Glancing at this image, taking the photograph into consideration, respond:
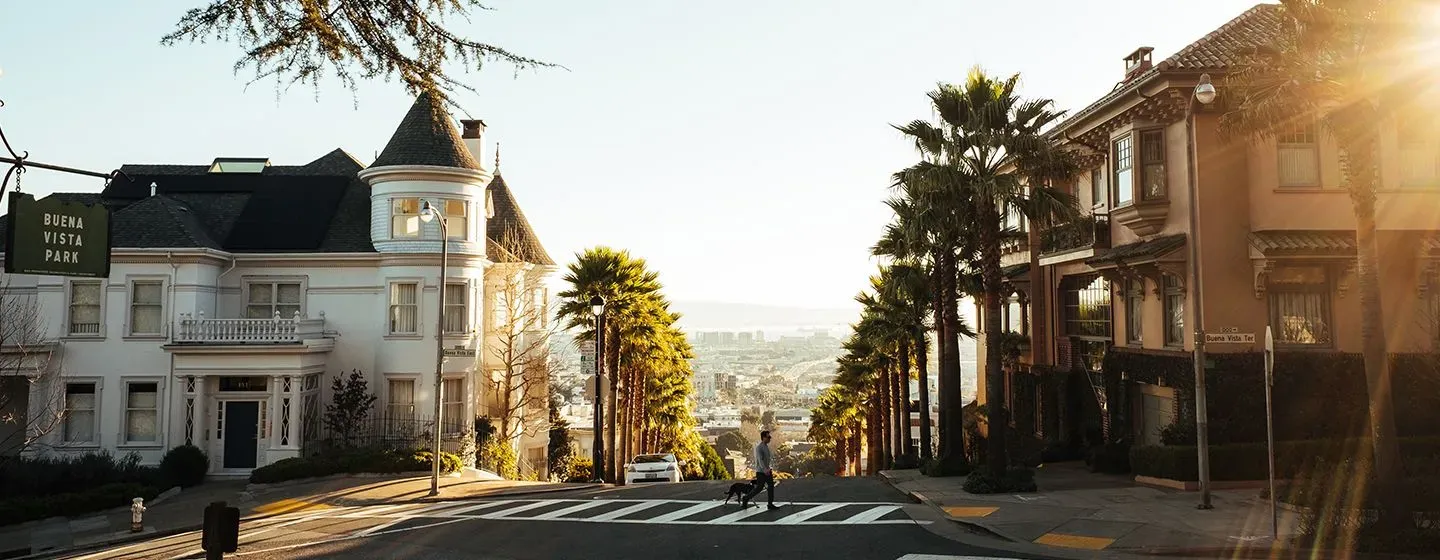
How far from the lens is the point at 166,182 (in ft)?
110

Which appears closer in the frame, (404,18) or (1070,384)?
(404,18)

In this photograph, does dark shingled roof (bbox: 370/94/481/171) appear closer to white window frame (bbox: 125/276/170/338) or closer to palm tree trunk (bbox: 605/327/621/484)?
white window frame (bbox: 125/276/170/338)

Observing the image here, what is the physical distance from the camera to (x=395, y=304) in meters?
29.9

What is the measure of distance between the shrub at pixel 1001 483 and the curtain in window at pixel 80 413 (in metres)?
27.5

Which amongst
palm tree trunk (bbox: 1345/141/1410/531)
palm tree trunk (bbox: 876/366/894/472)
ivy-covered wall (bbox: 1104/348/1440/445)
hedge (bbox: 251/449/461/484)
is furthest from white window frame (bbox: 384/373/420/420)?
palm tree trunk (bbox: 1345/141/1410/531)

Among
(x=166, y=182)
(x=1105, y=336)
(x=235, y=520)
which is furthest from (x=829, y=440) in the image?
(x=235, y=520)

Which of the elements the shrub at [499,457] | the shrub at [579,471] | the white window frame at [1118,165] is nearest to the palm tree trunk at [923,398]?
the white window frame at [1118,165]

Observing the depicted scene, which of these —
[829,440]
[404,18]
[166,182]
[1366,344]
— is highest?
[166,182]

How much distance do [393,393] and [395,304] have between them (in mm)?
3076

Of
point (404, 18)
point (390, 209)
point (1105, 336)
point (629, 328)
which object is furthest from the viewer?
point (629, 328)

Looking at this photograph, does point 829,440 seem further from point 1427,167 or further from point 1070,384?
point 1427,167

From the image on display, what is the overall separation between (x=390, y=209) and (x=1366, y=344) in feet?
89.3

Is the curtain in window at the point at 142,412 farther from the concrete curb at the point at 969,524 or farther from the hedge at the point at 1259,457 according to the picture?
the hedge at the point at 1259,457


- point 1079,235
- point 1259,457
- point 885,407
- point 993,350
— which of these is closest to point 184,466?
point 993,350
